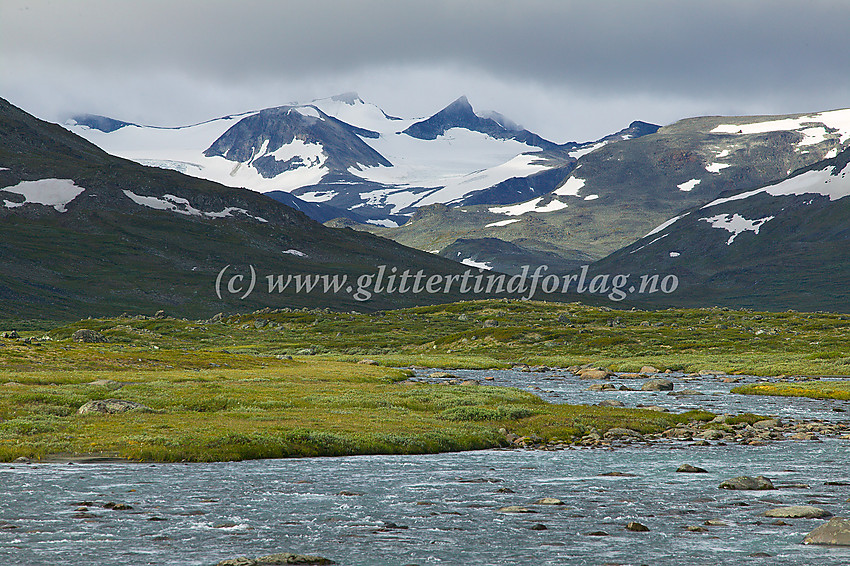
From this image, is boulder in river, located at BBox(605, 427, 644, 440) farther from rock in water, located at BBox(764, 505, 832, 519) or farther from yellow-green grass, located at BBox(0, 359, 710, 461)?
rock in water, located at BBox(764, 505, 832, 519)

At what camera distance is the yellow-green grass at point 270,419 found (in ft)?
125

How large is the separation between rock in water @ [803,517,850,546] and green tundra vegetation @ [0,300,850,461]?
2140 cm

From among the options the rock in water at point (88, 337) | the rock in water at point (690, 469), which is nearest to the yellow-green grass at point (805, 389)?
the rock in water at point (690, 469)

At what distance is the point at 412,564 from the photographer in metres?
20.2

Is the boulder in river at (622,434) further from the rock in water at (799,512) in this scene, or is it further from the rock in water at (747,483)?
the rock in water at (799,512)

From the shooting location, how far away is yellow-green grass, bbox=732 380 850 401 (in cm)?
6606

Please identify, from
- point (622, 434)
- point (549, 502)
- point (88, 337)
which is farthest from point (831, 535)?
point (88, 337)

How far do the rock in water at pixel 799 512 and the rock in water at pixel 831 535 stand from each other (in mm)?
2786

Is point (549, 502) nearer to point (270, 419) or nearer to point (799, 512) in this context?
point (799, 512)

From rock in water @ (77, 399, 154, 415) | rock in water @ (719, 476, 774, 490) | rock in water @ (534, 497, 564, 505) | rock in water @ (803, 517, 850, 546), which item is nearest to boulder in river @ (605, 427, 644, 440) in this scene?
rock in water @ (719, 476, 774, 490)

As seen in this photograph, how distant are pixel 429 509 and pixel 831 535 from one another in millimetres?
12155

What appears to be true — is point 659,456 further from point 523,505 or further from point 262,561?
point 262,561

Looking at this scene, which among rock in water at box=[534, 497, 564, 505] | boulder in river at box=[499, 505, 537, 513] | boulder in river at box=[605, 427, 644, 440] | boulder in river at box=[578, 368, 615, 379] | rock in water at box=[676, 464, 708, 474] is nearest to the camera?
boulder in river at box=[499, 505, 537, 513]

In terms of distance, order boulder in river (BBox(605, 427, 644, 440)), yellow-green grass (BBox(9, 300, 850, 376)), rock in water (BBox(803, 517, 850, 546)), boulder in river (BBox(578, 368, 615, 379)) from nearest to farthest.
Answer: rock in water (BBox(803, 517, 850, 546)), boulder in river (BBox(605, 427, 644, 440)), boulder in river (BBox(578, 368, 615, 379)), yellow-green grass (BBox(9, 300, 850, 376))
